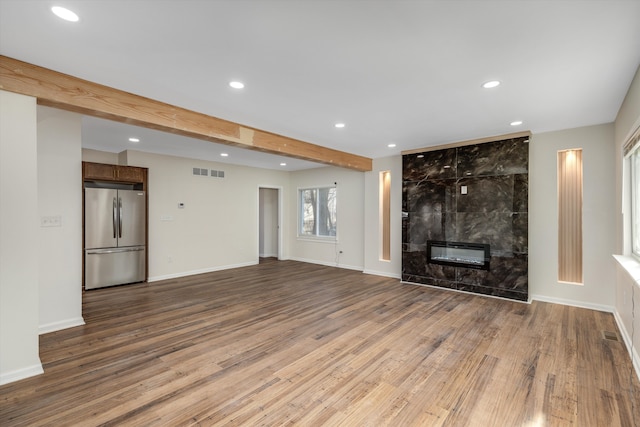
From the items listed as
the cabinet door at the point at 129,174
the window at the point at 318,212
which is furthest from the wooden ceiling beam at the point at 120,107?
the window at the point at 318,212

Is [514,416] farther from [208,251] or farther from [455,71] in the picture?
[208,251]

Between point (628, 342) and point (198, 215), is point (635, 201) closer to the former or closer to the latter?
point (628, 342)

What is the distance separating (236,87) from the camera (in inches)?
114

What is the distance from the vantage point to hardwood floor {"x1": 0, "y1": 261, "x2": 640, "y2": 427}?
2020 millimetres

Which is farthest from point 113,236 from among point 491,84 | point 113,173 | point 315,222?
point 491,84

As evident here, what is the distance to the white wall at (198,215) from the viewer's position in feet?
19.6

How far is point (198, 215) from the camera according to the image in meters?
6.64

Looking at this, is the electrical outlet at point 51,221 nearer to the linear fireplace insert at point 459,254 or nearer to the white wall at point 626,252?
the linear fireplace insert at point 459,254

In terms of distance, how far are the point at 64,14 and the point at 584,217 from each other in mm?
6124

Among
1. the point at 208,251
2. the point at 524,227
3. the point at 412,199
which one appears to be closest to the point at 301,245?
the point at 208,251

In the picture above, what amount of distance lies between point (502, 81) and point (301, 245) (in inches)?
255

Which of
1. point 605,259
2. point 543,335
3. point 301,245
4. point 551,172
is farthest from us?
point 301,245

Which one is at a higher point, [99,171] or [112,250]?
[99,171]

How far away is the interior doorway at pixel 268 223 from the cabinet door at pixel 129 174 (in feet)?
12.2
